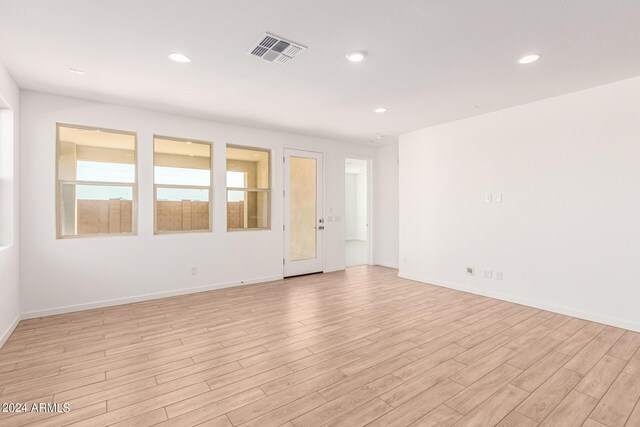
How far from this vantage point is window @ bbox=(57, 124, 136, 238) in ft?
13.2

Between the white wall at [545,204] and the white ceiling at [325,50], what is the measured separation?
38cm

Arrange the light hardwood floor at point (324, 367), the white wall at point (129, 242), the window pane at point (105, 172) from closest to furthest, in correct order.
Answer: the light hardwood floor at point (324, 367) → the white wall at point (129, 242) → the window pane at point (105, 172)

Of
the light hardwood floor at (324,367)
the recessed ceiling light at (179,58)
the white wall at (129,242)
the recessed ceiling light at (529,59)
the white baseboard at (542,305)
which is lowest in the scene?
the light hardwood floor at (324,367)

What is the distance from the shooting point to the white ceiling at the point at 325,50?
221cm

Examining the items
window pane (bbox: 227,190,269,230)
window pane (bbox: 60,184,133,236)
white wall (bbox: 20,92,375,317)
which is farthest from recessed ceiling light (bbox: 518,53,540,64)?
window pane (bbox: 60,184,133,236)

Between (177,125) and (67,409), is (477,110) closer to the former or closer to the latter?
(177,125)

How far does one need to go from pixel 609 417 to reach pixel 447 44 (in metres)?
2.91

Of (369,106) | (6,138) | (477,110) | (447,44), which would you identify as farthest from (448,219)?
(6,138)

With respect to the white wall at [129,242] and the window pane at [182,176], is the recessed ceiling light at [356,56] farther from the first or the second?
the window pane at [182,176]

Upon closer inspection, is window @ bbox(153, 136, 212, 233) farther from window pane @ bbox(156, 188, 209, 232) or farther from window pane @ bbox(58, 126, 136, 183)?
window pane @ bbox(58, 126, 136, 183)

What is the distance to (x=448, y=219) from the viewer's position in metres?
5.18

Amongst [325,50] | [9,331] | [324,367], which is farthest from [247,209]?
[324,367]

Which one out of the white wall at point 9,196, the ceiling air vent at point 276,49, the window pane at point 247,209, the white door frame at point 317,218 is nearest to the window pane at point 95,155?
the white wall at point 9,196

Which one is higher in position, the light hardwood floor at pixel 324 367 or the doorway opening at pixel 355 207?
the doorway opening at pixel 355 207
